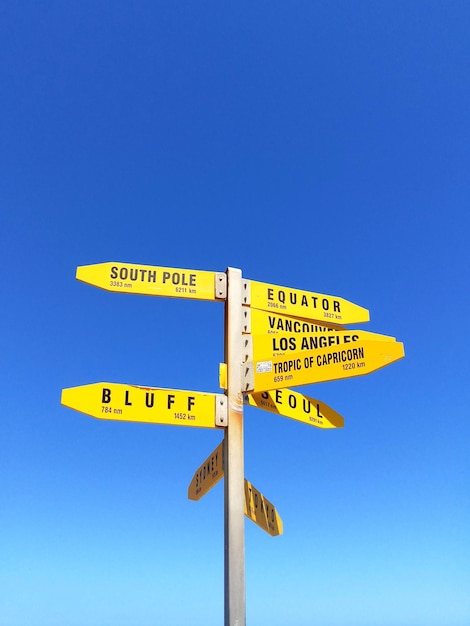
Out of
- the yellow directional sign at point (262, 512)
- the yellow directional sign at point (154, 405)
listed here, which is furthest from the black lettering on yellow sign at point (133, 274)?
the yellow directional sign at point (262, 512)

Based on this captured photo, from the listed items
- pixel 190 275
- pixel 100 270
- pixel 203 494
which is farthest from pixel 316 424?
pixel 100 270

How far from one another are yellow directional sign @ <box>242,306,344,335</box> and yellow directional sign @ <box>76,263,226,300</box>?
32cm

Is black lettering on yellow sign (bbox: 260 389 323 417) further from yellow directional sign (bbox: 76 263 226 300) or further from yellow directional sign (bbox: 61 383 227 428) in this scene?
yellow directional sign (bbox: 76 263 226 300)

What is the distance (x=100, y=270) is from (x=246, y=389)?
1.74 metres

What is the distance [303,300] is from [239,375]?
3.95 feet

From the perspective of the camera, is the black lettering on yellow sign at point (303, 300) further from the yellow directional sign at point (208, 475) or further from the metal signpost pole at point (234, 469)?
the yellow directional sign at point (208, 475)

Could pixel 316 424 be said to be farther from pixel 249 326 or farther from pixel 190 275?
pixel 190 275

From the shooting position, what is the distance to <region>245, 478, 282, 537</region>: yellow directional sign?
512cm

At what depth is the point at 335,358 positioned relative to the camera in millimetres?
4812

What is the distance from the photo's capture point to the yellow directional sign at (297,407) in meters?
5.35

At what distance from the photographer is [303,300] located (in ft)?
19.6

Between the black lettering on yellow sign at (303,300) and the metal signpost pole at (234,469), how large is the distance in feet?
1.40

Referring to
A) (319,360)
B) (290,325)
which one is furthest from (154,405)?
(290,325)

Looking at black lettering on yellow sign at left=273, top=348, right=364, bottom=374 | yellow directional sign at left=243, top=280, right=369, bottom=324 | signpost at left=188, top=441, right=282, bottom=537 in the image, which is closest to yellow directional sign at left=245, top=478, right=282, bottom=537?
signpost at left=188, top=441, right=282, bottom=537
